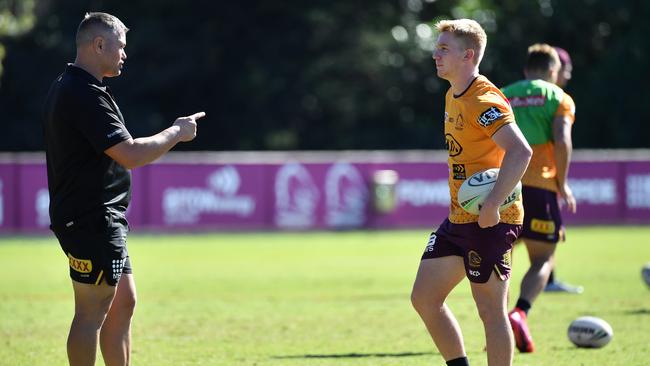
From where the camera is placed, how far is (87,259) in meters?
6.25

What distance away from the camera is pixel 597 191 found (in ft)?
90.3

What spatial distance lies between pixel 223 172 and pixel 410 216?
449cm

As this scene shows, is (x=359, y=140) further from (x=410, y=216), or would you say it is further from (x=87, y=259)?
(x=87, y=259)

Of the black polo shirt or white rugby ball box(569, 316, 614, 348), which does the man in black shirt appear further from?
white rugby ball box(569, 316, 614, 348)

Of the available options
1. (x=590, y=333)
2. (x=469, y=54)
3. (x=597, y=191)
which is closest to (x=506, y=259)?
(x=469, y=54)

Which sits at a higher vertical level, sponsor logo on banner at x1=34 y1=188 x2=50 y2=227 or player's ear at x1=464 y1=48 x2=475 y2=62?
player's ear at x1=464 y1=48 x2=475 y2=62

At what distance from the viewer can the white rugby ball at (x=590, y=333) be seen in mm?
8750

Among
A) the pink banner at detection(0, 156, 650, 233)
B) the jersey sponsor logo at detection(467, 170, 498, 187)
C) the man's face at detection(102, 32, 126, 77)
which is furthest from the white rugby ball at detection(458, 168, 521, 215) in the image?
the pink banner at detection(0, 156, 650, 233)

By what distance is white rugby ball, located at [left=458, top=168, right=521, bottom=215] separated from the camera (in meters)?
6.36

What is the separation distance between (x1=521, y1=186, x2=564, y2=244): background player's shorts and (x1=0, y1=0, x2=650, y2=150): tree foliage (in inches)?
1281

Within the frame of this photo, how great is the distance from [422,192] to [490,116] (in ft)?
68.3

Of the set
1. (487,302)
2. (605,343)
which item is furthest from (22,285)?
(487,302)

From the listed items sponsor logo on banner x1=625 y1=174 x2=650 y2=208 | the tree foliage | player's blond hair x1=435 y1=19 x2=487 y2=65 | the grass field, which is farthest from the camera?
the tree foliage

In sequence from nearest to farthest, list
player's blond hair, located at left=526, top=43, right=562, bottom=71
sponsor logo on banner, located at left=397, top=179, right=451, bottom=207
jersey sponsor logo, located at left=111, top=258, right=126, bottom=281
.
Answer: jersey sponsor logo, located at left=111, top=258, right=126, bottom=281 < player's blond hair, located at left=526, top=43, right=562, bottom=71 < sponsor logo on banner, located at left=397, top=179, right=451, bottom=207
